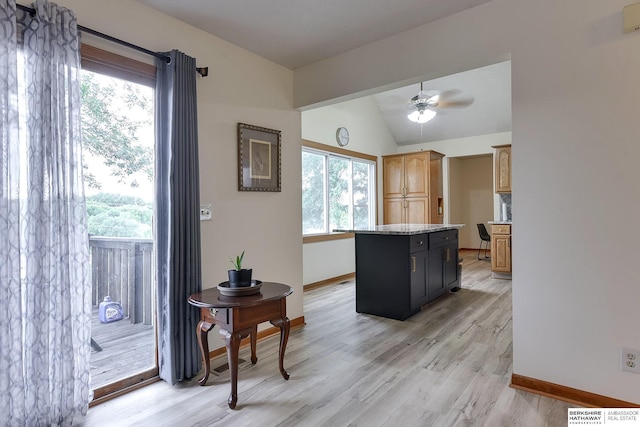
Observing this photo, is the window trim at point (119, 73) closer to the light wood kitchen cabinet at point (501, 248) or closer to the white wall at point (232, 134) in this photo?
the white wall at point (232, 134)

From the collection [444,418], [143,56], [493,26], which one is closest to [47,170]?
[143,56]

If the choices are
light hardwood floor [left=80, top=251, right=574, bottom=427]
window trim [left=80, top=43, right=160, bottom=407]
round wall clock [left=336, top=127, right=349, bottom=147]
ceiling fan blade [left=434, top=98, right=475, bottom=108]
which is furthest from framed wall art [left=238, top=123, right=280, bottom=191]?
ceiling fan blade [left=434, top=98, right=475, bottom=108]

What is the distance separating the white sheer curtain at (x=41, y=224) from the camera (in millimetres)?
1739

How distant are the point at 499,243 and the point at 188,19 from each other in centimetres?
547

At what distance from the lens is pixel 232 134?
9.77ft

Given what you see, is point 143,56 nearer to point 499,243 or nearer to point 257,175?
point 257,175

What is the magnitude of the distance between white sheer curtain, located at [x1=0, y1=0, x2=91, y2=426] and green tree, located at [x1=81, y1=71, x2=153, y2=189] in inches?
8.5

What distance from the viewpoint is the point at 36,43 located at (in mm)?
1830

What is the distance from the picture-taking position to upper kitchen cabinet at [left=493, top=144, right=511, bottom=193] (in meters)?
6.00

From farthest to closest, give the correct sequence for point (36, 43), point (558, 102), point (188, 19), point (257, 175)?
1. point (257, 175)
2. point (188, 19)
3. point (558, 102)
4. point (36, 43)

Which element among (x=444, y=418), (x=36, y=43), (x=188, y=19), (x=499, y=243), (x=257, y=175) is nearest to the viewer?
(x=36, y=43)

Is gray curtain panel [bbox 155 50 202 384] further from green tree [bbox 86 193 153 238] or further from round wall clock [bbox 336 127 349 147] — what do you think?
round wall clock [bbox 336 127 349 147]

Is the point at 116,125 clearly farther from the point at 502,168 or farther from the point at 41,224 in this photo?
the point at 502,168

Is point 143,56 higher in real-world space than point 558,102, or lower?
higher
